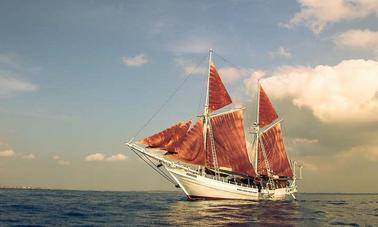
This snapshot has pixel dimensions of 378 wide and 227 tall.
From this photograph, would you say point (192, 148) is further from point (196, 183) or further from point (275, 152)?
point (275, 152)

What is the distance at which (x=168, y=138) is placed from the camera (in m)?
85.2

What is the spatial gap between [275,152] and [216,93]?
30.8 meters

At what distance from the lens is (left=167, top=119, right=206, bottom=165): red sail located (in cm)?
8769

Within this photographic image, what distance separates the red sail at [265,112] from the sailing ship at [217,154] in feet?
0.96

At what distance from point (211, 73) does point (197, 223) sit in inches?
2317

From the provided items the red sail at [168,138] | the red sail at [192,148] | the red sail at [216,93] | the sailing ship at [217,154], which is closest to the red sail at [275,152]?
the sailing ship at [217,154]

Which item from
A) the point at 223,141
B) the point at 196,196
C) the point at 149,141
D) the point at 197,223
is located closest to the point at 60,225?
the point at 197,223

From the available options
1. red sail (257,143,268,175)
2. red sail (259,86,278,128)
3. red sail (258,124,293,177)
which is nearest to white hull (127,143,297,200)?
red sail (257,143,268,175)

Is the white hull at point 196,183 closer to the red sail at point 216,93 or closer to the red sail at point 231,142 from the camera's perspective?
the red sail at point 231,142

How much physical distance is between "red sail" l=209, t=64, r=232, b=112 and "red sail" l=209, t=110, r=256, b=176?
275 cm

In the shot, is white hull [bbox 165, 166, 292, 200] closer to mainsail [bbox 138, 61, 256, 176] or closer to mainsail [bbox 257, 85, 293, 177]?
mainsail [bbox 138, 61, 256, 176]

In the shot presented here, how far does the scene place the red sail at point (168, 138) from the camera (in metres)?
83.8

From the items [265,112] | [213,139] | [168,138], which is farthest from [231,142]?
[265,112]

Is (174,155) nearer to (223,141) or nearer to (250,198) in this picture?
(223,141)
